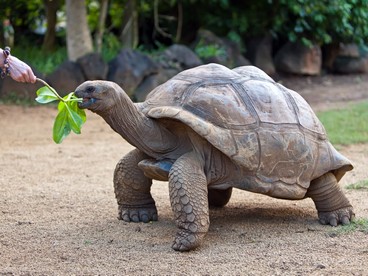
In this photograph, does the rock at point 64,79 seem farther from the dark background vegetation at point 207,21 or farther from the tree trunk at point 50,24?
the tree trunk at point 50,24

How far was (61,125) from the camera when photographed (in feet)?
12.1

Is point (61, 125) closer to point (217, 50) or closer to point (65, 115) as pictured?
point (65, 115)

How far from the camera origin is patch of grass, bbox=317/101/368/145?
7100 millimetres

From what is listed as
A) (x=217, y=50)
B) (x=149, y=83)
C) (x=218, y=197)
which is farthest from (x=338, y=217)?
(x=217, y=50)

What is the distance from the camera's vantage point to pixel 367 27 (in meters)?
11.3

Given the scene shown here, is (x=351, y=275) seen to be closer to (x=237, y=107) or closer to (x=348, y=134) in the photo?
(x=237, y=107)

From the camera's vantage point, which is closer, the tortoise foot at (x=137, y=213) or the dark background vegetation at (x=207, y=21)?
the tortoise foot at (x=137, y=213)

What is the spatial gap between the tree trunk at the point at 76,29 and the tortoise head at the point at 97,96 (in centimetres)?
579

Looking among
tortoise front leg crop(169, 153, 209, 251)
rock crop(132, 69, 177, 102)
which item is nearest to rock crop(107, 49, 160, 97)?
rock crop(132, 69, 177, 102)

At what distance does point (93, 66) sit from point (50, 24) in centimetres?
189

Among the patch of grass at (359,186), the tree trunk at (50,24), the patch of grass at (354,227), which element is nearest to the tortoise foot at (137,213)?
the patch of grass at (354,227)

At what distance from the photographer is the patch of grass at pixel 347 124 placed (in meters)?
7.10

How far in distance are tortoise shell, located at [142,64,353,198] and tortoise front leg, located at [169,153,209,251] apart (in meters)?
0.21

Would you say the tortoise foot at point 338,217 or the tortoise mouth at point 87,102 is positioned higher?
the tortoise mouth at point 87,102
